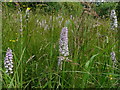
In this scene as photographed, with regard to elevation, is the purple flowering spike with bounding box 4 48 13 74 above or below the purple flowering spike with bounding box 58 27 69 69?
below

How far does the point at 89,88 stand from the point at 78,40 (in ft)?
0.98

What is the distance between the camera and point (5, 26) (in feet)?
6.67

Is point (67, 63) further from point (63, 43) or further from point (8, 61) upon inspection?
point (8, 61)

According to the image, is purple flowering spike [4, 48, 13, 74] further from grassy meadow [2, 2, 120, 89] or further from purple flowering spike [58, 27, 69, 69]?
purple flowering spike [58, 27, 69, 69]

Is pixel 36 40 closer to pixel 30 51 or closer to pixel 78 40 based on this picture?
pixel 30 51

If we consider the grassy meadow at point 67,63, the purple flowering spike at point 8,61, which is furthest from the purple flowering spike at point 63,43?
the purple flowering spike at point 8,61

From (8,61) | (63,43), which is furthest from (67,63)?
(8,61)

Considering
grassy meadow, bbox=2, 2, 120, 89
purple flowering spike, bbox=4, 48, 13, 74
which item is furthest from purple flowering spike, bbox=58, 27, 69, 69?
purple flowering spike, bbox=4, 48, 13, 74

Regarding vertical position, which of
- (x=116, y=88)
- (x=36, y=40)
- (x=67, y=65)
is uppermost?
(x=36, y=40)

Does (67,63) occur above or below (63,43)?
below

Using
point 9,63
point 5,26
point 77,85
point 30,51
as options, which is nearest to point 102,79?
point 77,85

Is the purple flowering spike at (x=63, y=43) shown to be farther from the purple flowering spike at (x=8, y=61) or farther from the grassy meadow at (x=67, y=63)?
the purple flowering spike at (x=8, y=61)

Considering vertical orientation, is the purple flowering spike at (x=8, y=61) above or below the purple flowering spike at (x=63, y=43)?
below

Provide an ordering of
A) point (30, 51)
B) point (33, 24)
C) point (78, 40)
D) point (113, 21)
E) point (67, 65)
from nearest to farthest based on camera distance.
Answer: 1. point (78, 40)
2. point (67, 65)
3. point (30, 51)
4. point (113, 21)
5. point (33, 24)
